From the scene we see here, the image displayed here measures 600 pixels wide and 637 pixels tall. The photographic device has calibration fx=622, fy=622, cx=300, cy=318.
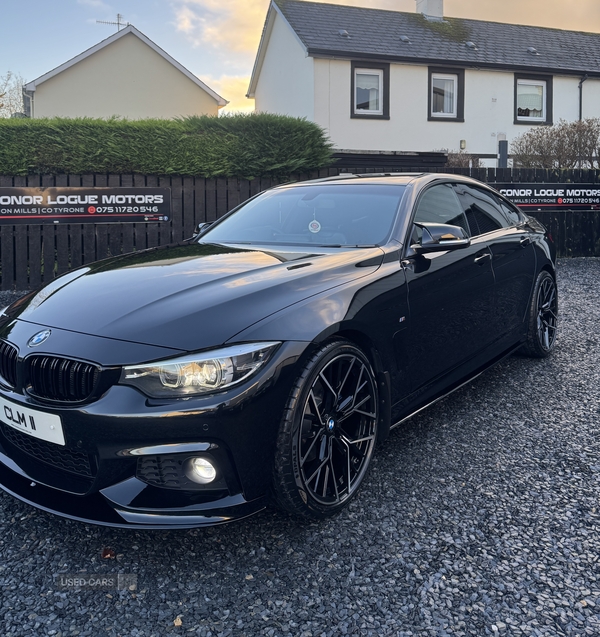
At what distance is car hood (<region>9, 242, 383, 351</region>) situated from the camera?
237cm

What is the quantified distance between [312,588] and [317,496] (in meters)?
0.40

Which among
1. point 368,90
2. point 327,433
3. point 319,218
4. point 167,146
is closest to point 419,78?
point 368,90

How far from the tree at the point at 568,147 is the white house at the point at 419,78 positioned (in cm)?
667

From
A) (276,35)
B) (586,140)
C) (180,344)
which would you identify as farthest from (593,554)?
(276,35)

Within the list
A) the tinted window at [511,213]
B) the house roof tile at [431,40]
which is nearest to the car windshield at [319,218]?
the tinted window at [511,213]

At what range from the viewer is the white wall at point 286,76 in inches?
763

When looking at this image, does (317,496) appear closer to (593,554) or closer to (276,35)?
(593,554)

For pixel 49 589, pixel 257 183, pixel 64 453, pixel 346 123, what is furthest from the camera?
pixel 346 123

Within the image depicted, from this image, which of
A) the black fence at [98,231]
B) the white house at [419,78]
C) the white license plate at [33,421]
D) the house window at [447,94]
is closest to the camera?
the white license plate at [33,421]

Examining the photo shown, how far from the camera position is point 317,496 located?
255 centimetres

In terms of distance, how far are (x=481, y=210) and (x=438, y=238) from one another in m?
1.29

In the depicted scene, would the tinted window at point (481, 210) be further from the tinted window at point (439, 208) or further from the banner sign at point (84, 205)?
the banner sign at point (84, 205)

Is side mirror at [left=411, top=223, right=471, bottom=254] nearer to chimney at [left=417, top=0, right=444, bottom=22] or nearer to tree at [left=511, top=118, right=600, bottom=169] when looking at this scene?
tree at [left=511, top=118, right=600, bottom=169]

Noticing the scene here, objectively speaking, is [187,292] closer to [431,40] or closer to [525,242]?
[525,242]
